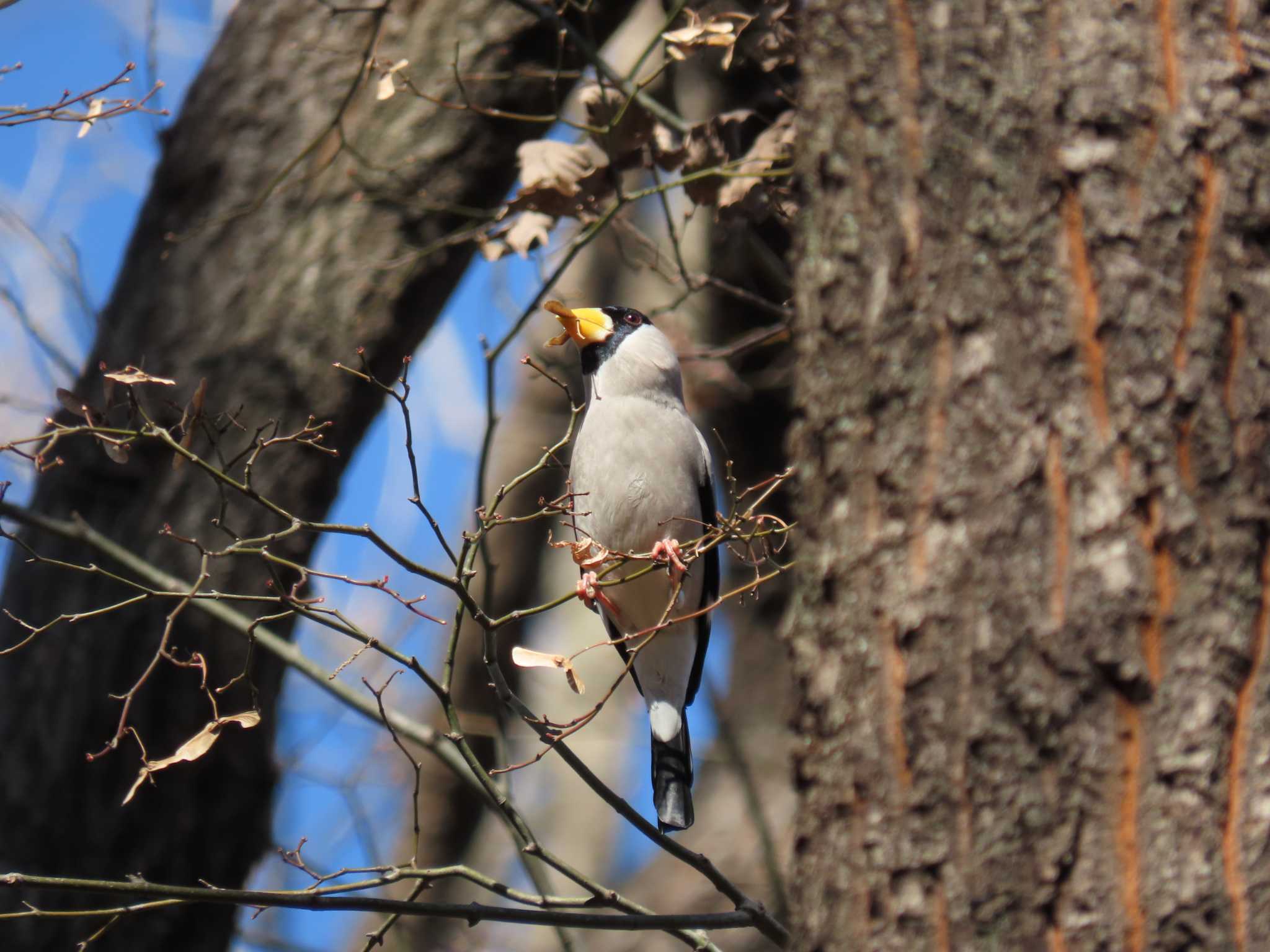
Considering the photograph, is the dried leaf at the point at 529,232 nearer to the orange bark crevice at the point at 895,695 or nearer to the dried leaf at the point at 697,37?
the dried leaf at the point at 697,37

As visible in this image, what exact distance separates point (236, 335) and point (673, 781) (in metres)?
2.19

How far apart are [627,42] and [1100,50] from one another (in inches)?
324

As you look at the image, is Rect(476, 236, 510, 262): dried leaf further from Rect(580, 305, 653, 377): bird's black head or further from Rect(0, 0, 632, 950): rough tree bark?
Rect(580, 305, 653, 377): bird's black head

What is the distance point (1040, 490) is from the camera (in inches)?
74.2

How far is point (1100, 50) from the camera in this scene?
201 centimetres

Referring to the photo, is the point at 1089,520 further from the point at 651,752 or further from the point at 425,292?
the point at 425,292

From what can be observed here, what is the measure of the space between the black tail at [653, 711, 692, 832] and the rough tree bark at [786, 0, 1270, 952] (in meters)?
2.19

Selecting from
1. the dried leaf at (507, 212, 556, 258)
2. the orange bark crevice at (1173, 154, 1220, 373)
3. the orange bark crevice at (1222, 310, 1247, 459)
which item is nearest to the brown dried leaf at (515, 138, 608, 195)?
the dried leaf at (507, 212, 556, 258)

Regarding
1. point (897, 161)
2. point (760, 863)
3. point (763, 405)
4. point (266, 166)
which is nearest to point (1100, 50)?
point (897, 161)

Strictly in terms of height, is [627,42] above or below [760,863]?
above

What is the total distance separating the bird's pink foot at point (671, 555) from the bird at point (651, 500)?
14.6 inches

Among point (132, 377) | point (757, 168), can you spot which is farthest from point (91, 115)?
point (757, 168)

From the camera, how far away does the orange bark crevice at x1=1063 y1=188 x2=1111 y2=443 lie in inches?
74.4

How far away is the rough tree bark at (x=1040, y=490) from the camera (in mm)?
1737
